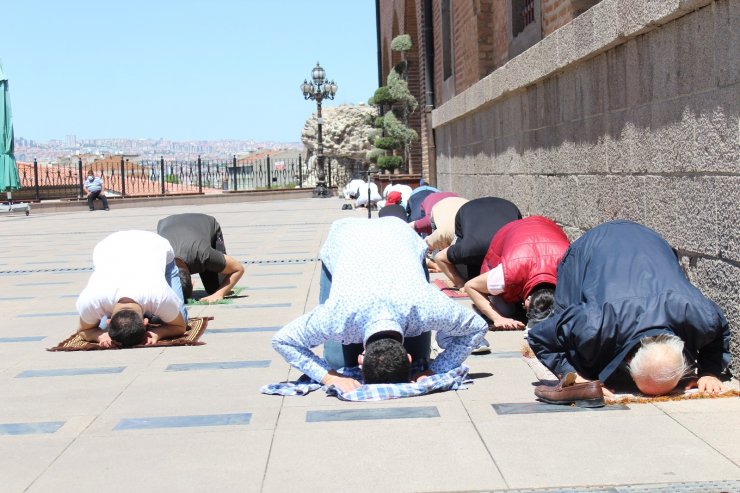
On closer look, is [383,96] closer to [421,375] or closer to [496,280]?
[496,280]

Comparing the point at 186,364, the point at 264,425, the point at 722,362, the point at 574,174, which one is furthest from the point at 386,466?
the point at 574,174

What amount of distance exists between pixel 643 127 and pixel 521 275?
4.53 ft

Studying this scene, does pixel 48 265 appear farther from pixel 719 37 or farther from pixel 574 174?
pixel 719 37

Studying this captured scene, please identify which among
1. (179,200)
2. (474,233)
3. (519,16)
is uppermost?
(519,16)

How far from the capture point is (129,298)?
23.9ft

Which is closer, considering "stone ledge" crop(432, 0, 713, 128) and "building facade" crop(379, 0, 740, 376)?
"building facade" crop(379, 0, 740, 376)

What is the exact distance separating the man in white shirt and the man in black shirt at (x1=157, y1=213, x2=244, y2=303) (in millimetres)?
1638

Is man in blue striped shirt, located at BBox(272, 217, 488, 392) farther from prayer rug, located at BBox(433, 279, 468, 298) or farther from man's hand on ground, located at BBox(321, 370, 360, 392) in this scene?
prayer rug, located at BBox(433, 279, 468, 298)

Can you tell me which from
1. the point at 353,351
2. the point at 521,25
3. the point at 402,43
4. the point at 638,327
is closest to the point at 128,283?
the point at 353,351

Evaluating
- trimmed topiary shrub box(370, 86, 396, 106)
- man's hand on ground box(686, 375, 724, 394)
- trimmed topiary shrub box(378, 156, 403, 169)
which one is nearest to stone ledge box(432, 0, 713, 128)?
man's hand on ground box(686, 375, 724, 394)

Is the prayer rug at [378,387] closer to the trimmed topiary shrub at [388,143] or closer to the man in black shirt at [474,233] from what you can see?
the man in black shirt at [474,233]

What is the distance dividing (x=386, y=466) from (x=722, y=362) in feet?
7.28

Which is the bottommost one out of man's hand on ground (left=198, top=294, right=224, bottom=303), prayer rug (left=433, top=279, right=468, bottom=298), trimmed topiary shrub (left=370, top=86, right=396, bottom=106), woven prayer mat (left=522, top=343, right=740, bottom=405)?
woven prayer mat (left=522, top=343, right=740, bottom=405)

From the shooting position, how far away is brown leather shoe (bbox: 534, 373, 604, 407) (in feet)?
17.3
